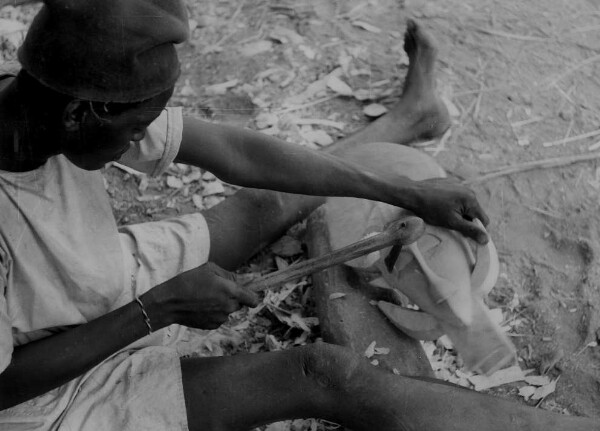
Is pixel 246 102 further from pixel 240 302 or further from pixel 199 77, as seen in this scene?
pixel 240 302

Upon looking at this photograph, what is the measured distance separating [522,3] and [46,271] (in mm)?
2700

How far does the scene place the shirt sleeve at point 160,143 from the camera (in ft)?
6.32

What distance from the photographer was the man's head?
4.47ft

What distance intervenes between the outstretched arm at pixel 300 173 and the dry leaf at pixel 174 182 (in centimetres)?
84

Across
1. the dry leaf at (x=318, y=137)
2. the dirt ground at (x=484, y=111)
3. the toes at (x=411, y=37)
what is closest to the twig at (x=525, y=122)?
the dirt ground at (x=484, y=111)

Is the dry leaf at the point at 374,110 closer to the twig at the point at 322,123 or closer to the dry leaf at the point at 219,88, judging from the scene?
the twig at the point at 322,123

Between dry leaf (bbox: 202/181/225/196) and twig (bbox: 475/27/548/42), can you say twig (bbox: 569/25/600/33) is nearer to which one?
twig (bbox: 475/27/548/42)

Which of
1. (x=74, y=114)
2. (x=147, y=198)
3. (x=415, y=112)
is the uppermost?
(x=74, y=114)

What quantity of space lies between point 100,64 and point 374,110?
185 centimetres

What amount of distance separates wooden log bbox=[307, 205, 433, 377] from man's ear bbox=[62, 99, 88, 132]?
41.0 inches

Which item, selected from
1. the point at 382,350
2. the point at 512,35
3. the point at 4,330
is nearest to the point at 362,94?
the point at 512,35

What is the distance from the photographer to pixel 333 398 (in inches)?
69.3

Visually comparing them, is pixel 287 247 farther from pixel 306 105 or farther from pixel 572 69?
pixel 572 69

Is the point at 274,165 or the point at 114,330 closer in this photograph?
the point at 114,330
